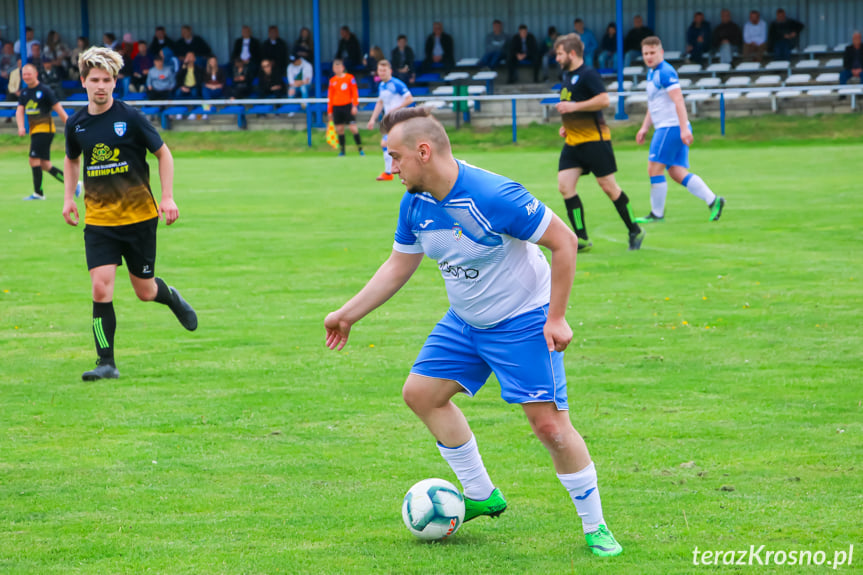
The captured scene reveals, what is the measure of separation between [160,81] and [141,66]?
1.63 meters

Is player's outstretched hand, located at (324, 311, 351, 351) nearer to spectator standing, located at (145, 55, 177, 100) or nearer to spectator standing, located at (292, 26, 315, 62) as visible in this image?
spectator standing, located at (292, 26, 315, 62)

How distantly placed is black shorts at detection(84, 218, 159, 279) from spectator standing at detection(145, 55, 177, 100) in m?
28.6

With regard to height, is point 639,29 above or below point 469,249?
above

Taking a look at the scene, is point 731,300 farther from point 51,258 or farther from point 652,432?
point 51,258

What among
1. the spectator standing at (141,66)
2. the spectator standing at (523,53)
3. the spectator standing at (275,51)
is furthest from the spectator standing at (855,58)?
the spectator standing at (141,66)

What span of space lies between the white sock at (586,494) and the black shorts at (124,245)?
4.21 m

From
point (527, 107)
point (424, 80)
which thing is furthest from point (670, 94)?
point (424, 80)

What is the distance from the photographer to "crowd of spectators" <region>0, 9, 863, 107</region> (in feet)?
112

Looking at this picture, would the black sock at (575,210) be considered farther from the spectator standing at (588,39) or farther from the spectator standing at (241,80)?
the spectator standing at (241,80)

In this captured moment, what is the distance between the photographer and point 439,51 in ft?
121

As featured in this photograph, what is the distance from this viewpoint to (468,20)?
129 ft

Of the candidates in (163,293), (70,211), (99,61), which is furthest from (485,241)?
(70,211)

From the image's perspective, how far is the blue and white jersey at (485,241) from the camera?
166 inches

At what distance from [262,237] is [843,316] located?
310 inches
